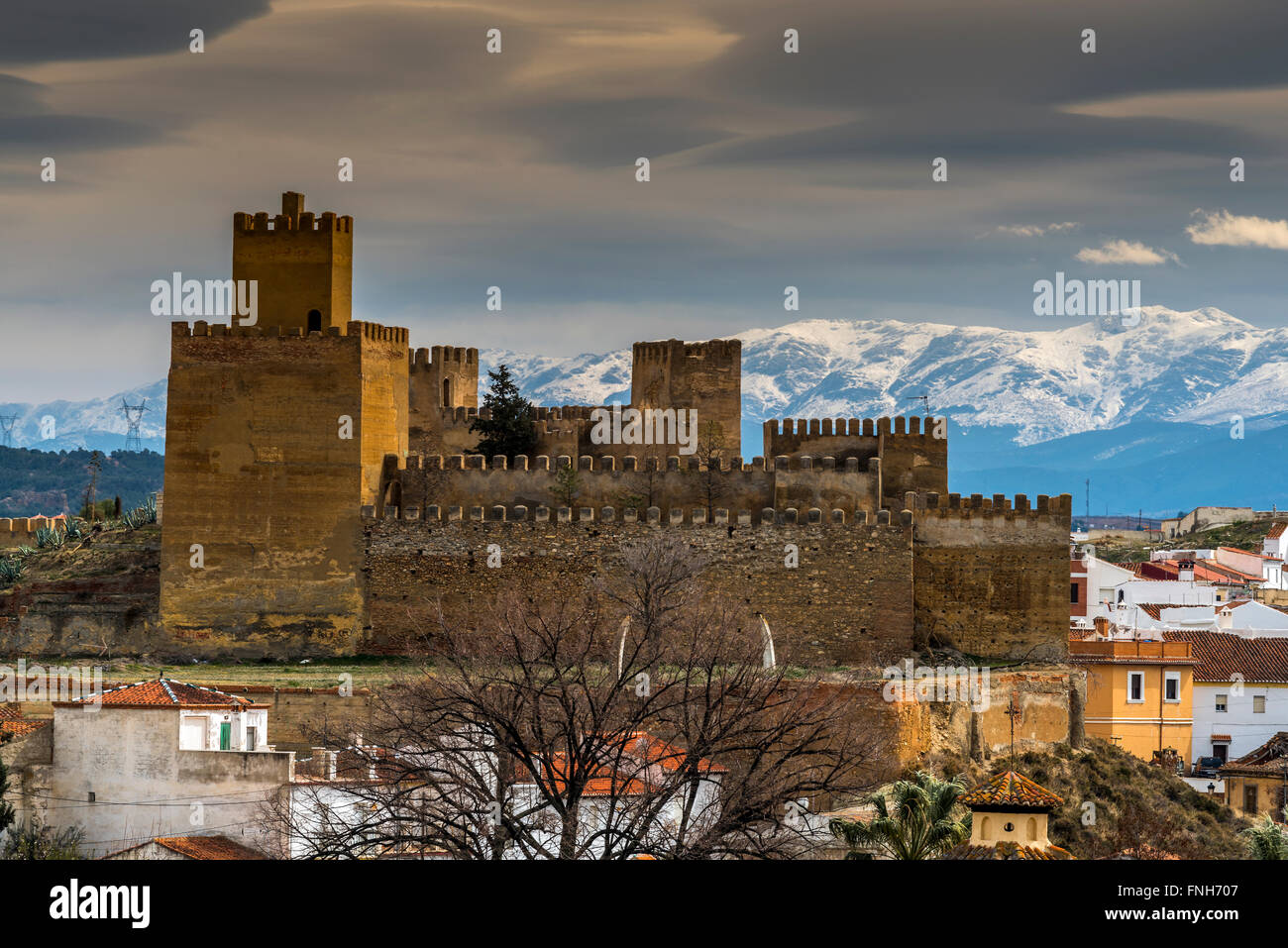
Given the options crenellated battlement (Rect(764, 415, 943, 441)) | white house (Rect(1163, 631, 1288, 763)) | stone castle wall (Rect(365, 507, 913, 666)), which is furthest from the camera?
white house (Rect(1163, 631, 1288, 763))

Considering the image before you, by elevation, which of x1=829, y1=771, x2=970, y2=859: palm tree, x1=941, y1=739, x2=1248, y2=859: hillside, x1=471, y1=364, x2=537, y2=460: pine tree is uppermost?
x1=471, y1=364, x2=537, y2=460: pine tree

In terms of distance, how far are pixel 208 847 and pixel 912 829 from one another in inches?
399

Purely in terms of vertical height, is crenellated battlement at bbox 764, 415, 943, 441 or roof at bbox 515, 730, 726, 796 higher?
crenellated battlement at bbox 764, 415, 943, 441

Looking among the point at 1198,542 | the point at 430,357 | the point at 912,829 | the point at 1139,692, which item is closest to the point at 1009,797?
the point at 912,829

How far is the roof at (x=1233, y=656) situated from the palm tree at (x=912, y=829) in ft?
82.7

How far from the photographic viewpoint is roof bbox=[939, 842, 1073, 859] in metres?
21.1

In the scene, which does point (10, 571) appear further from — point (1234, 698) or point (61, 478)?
point (61, 478)

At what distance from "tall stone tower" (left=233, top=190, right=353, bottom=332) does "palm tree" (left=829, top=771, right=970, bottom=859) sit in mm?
16458

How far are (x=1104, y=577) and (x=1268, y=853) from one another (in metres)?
41.1

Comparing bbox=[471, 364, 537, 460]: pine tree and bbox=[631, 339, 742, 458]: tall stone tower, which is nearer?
bbox=[471, 364, 537, 460]: pine tree

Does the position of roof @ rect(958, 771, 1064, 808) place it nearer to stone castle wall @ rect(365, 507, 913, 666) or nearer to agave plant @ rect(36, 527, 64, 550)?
stone castle wall @ rect(365, 507, 913, 666)

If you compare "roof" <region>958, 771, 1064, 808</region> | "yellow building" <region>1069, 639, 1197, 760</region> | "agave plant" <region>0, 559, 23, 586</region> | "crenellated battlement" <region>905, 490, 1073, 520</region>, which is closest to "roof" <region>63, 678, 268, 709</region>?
"agave plant" <region>0, 559, 23, 586</region>

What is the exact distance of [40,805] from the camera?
28.2m

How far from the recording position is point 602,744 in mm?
20391
